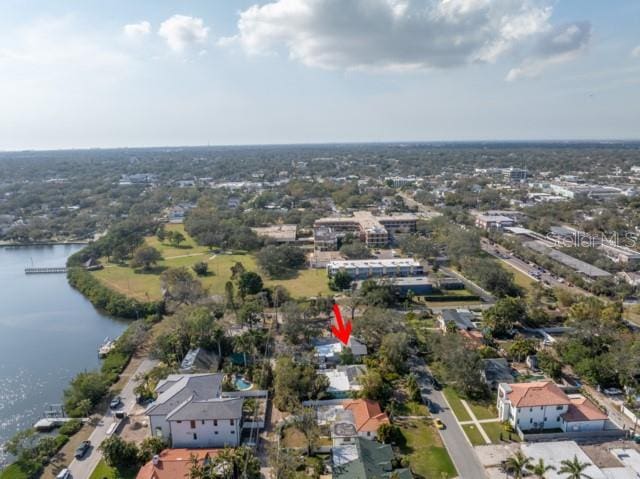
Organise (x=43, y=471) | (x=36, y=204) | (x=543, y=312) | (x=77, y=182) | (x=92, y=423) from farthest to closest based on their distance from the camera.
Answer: (x=77, y=182), (x=36, y=204), (x=543, y=312), (x=92, y=423), (x=43, y=471)

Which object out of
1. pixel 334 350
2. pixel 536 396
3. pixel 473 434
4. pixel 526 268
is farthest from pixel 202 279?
pixel 526 268

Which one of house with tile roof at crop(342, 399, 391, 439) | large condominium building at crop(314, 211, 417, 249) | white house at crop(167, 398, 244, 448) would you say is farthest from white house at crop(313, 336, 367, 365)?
large condominium building at crop(314, 211, 417, 249)

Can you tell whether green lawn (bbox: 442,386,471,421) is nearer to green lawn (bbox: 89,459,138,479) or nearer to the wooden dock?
green lawn (bbox: 89,459,138,479)

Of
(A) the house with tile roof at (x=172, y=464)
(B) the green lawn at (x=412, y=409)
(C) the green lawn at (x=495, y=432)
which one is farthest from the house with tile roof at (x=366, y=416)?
(A) the house with tile roof at (x=172, y=464)

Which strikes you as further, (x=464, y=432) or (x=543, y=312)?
Result: (x=543, y=312)

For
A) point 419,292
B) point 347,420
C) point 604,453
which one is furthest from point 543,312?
point 347,420

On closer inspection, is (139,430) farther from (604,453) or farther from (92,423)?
(604,453)
